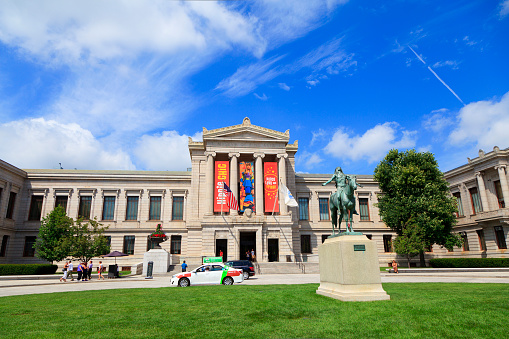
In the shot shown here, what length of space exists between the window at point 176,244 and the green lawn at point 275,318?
38795 millimetres

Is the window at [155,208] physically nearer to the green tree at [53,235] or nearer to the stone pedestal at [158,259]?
the green tree at [53,235]

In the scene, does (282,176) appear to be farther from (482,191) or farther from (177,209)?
(482,191)

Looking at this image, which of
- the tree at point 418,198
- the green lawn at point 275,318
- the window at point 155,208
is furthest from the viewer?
the window at point 155,208

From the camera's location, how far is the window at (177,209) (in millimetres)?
52188

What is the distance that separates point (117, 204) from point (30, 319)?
44.0 meters

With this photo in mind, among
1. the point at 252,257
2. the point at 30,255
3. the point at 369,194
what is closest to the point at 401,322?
the point at 252,257

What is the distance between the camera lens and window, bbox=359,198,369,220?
184 ft

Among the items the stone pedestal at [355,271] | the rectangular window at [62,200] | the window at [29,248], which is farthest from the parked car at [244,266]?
the window at [29,248]

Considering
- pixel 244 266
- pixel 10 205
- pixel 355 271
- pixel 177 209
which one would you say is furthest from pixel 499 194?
pixel 10 205

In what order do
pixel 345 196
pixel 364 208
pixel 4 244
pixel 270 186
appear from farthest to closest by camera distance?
1. pixel 364 208
2. pixel 270 186
3. pixel 4 244
4. pixel 345 196

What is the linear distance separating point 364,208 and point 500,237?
19.4 m

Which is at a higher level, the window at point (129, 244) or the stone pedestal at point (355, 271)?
the window at point (129, 244)

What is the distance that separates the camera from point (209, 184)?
47.5m

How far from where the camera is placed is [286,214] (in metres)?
46.8
